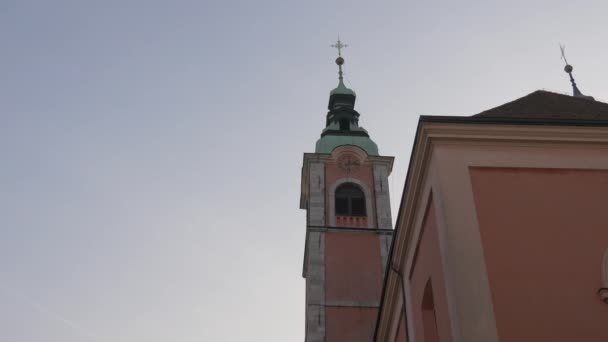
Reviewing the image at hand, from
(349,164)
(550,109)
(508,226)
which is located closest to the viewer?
(508,226)

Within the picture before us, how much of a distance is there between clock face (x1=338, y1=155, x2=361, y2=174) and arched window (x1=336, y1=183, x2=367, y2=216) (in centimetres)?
75

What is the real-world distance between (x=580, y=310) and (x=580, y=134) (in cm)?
246

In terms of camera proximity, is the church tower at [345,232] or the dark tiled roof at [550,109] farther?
the church tower at [345,232]

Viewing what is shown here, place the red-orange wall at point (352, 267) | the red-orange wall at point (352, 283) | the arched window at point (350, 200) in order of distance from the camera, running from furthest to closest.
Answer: the arched window at point (350, 200) → the red-orange wall at point (352, 267) → the red-orange wall at point (352, 283)

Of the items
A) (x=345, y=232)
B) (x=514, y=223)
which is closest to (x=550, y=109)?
(x=514, y=223)

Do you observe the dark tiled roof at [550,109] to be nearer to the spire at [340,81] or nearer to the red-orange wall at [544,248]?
the red-orange wall at [544,248]

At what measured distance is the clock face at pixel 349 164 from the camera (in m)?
27.0

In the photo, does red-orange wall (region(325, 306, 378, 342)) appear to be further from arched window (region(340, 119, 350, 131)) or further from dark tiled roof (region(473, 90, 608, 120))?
dark tiled roof (region(473, 90, 608, 120))

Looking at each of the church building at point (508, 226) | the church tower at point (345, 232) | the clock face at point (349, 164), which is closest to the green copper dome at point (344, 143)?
the church tower at point (345, 232)

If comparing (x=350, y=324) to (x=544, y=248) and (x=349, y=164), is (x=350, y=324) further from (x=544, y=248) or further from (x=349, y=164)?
(x=544, y=248)

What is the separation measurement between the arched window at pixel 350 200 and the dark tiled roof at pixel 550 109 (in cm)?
1463

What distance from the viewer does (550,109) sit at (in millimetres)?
10508

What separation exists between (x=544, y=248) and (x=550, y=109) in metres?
2.88

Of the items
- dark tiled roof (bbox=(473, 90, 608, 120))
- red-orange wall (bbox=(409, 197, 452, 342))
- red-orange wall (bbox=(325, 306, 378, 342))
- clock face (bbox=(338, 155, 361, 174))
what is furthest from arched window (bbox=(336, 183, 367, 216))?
dark tiled roof (bbox=(473, 90, 608, 120))
